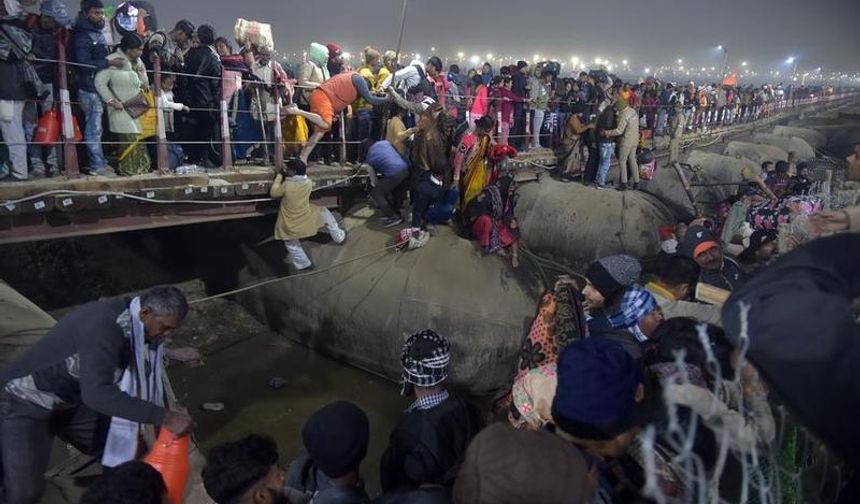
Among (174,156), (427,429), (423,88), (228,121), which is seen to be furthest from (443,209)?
(427,429)

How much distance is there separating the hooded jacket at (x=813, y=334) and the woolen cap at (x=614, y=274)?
2397 millimetres

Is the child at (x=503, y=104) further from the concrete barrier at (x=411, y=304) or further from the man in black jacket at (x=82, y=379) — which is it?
the man in black jacket at (x=82, y=379)

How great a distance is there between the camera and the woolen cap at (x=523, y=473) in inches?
52.9

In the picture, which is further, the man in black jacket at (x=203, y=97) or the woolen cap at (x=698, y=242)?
the man in black jacket at (x=203, y=97)

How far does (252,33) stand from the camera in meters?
7.52

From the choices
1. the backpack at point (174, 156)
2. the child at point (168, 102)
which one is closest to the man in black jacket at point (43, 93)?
the child at point (168, 102)

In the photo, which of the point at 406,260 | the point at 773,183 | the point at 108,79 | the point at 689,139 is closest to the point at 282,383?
the point at 406,260

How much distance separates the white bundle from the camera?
295 inches

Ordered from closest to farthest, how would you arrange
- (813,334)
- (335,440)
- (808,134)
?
(813,334) → (335,440) → (808,134)

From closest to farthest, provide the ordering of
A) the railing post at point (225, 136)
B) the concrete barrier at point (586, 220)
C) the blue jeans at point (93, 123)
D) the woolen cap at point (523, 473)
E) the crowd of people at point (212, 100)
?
the woolen cap at point (523, 473)
the crowd of people at point (212, 100)
the blue jeans at point (93, 123)
the railing post at point (225, 136)
the concrete barrier at point (586, 220)

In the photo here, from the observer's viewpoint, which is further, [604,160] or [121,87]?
[604,160]

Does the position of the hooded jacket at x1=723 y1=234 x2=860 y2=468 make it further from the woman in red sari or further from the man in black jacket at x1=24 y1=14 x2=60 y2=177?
the man in black jacket at x1=24 y1=14 x2=60 y2=177

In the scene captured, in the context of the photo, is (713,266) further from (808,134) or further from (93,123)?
(808,134)

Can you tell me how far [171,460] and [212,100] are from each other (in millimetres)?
5616
